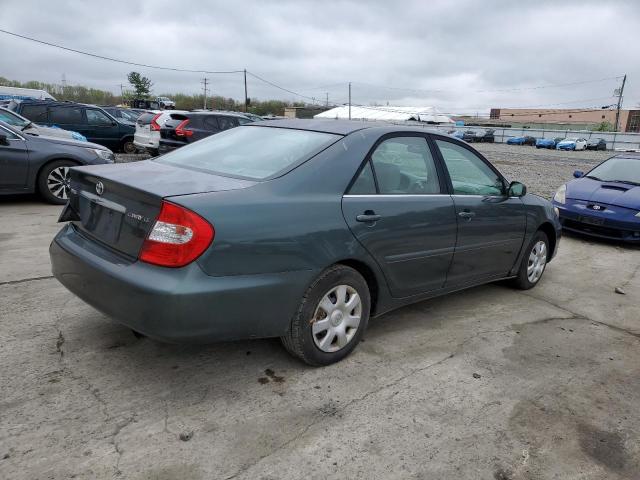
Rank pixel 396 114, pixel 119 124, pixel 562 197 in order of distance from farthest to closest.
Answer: pixel 396 114
pixel 119 124
pixel 562 197

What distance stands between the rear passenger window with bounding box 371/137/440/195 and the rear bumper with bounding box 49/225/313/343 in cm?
103

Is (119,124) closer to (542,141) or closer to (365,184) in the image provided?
(365,184)

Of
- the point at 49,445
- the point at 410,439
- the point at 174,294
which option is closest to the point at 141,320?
the point at 174,294

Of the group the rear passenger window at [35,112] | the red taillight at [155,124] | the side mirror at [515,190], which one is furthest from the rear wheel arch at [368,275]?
the rear passenger window at [35,112]

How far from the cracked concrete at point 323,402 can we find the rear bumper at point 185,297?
0.44m

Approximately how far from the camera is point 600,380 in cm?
343

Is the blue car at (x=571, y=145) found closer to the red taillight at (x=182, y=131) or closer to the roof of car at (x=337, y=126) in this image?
the red taillight at (x=182, y=131)

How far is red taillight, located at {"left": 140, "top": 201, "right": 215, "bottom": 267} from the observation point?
2.59 meters

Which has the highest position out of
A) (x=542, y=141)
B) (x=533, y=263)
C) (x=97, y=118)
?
(x=542, y=141)

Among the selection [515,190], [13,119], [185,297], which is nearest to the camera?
[185,297]

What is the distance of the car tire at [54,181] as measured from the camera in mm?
7691

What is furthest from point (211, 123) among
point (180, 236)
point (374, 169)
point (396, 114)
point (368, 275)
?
point (396, 114)

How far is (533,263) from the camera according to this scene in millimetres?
5188

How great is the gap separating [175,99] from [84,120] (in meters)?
85.5
